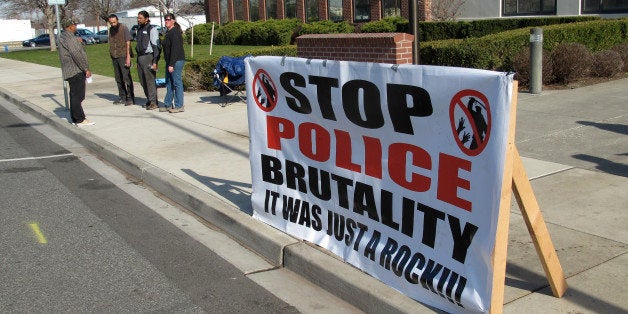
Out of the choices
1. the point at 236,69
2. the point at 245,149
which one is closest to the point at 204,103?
the point at 236,69

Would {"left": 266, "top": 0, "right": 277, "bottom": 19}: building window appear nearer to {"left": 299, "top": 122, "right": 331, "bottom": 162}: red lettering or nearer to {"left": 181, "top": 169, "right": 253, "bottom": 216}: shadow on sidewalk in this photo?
{"left": 181, "top": 169, "right": 253, "bottom": 216}: shadow on sidewalk

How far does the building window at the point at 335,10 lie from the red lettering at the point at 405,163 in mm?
32413

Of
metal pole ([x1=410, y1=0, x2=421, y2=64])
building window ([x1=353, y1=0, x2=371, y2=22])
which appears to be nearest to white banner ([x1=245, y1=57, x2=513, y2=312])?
metal pole ([x1=410, y1=0, x2=421, y2=64])

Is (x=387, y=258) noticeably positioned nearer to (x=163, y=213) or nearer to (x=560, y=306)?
(x=560, y=306)

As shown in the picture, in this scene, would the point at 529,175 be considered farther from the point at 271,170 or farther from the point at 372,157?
the point at 372,157

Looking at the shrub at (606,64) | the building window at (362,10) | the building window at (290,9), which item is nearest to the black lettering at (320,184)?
the shrub at (606,64)

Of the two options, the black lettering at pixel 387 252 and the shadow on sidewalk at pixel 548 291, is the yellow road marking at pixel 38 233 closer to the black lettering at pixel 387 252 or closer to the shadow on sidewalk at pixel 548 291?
the black lettering at pixel 387 252

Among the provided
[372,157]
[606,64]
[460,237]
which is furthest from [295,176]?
[606,64]

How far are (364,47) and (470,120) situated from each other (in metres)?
4.92

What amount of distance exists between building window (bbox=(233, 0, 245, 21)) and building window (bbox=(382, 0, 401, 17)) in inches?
514

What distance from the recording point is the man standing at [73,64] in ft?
38.5

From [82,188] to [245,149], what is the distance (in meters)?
2.19

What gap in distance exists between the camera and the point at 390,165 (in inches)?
188

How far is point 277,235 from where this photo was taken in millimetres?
5883
